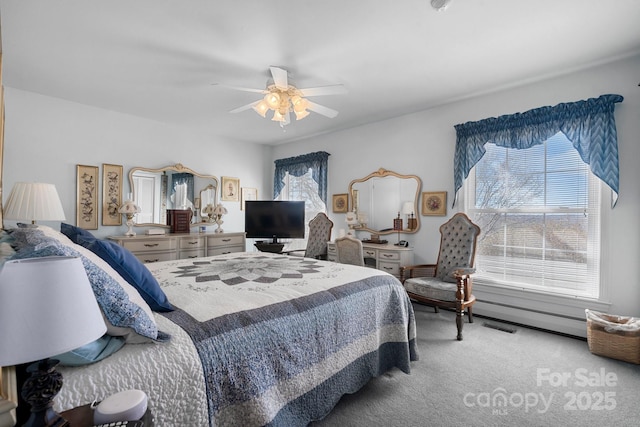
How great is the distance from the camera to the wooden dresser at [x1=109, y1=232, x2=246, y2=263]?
13.2 feet

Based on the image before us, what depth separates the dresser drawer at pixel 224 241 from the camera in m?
4.84

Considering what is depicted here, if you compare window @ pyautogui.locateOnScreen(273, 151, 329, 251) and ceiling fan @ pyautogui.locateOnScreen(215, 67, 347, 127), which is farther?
window @ pyautogui.locateOnScreen(273, 151, 329, 251)

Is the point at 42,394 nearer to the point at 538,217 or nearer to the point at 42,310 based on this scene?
the point at 42,310

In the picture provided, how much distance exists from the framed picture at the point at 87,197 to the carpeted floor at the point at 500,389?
403cm

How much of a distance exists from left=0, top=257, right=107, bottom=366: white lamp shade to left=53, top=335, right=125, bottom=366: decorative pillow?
12.5 inches

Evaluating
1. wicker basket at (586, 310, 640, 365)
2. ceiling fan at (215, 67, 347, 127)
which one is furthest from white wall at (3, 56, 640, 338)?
ceiling fan at (215, 67, 347, 127)

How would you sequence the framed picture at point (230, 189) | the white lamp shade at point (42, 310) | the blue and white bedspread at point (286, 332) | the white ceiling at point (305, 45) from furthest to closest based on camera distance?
the framed picture at point (230, 189)
the white ceiling at point (305, 45)
the blue and white bedspread at point (286, 332)
the white lamp shade at point (42, 310)

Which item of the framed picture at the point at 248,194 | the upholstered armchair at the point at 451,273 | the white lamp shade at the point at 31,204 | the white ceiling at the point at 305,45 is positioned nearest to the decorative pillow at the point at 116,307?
the white ceiling at the point at 305,45

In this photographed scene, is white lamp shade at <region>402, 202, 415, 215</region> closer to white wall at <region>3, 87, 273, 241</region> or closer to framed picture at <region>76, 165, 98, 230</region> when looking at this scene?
white wall at <region>3, 87, 273, 241</region>

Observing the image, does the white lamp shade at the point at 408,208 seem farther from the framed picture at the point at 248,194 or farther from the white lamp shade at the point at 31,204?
the white lamp shade at the point at 31,204

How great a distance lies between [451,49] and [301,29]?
1334 mm

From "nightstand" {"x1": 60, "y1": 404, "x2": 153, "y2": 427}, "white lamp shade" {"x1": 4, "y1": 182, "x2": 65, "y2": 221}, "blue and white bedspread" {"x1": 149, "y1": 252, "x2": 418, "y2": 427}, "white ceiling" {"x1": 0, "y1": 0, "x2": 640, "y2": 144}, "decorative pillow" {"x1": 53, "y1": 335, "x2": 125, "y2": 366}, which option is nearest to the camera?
"nightstand" {"x1": 60, "y1": 404, "x2": 153, "y2": 427}

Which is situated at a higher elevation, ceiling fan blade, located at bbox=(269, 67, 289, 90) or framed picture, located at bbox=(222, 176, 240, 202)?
ceiling fan blade, located at bbox=(269, 67, 289, 90)

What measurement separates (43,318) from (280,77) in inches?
98.3
